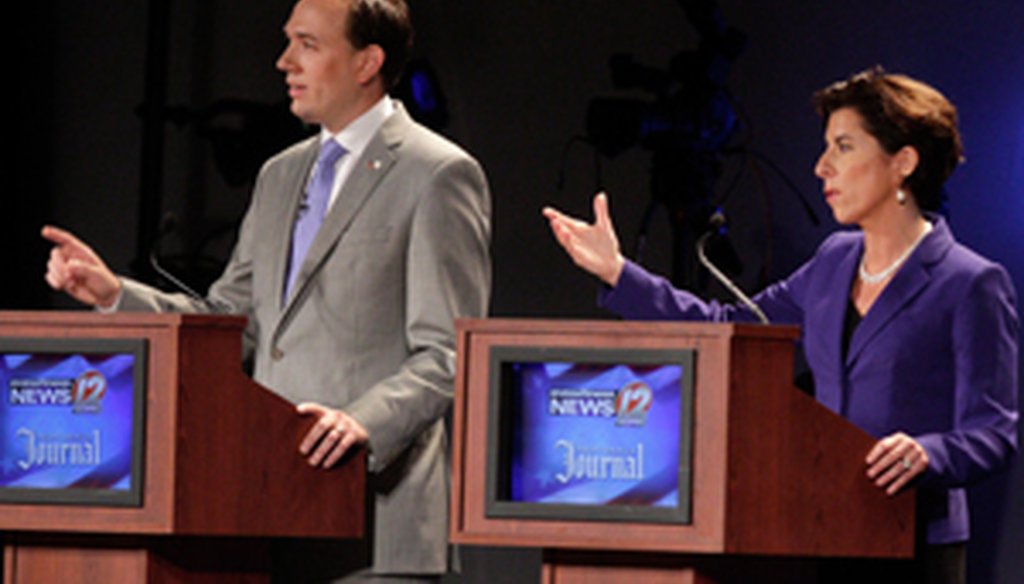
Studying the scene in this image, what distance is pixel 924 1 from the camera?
416 centimetres

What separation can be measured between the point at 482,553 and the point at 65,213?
5.41 ft

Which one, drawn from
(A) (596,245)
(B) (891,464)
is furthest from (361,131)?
(B) (891,464)

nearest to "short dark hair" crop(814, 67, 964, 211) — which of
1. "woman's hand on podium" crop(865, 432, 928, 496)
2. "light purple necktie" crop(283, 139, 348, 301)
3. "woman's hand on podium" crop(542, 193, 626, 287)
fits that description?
"woman's hand on podium" crop(542, 193, 626, 287)

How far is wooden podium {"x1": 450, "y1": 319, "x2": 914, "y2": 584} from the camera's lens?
2400mm

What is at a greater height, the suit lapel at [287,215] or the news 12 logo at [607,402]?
the suit lapel at [287,215]

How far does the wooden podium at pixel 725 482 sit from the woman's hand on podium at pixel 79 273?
28.0 inches

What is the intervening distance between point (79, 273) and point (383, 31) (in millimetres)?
733

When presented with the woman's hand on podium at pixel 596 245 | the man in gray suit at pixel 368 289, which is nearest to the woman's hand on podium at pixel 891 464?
the woman's hand on podium at pixel 596 245

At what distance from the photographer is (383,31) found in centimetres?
318

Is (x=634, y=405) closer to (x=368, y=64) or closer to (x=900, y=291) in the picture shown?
(x=900, y=291)

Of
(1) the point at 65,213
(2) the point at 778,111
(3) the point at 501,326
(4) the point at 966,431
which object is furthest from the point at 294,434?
(1) the point at 65,213

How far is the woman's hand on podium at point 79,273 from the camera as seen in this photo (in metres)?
2.86

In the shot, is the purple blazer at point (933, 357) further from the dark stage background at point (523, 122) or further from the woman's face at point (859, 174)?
the dark stage background at point (523, 122)

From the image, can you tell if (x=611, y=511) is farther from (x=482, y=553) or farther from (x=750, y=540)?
(x=482, y=553)
